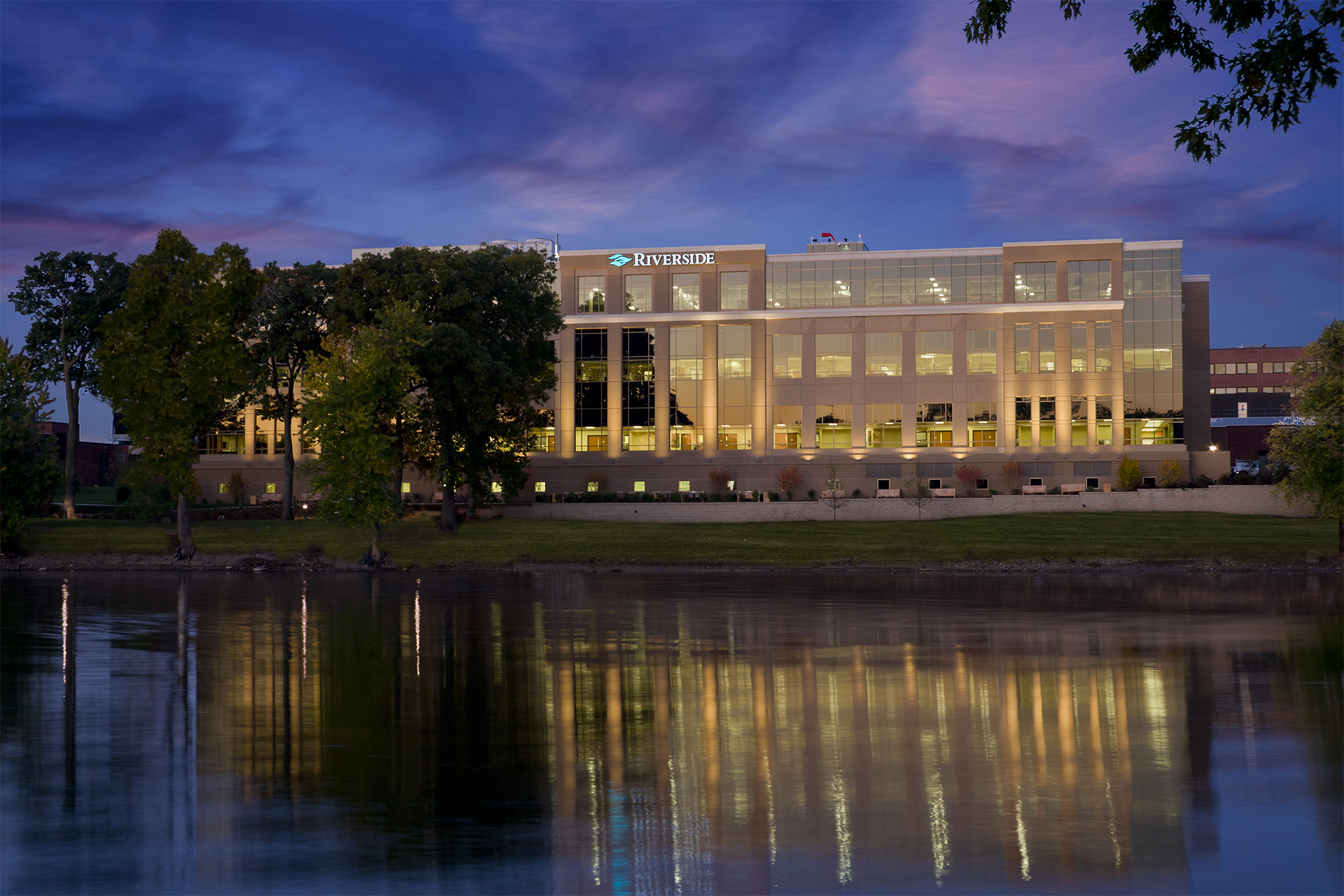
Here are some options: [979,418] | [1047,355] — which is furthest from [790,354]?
[1047,355]

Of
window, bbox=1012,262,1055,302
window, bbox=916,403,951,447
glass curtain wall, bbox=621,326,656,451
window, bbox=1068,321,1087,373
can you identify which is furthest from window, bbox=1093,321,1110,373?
glass curtain wall, bbox=621,326,656,451

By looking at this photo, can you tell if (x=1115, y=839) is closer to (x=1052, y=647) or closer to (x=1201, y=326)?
(x=1052, y=647)

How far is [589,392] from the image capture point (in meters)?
96.6

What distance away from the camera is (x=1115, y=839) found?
9.44 m

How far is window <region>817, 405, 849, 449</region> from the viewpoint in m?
94.5

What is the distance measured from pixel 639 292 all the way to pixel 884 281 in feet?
71.9

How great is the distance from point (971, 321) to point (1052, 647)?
7630 centimetres

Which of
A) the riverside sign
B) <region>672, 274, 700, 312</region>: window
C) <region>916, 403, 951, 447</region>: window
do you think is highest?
the riverside sign

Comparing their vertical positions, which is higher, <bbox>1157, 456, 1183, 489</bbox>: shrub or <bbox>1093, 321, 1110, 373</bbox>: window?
<bbox>1093, 321, 1110, 373</bbox>: window

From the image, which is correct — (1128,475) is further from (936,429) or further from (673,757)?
(673,757)

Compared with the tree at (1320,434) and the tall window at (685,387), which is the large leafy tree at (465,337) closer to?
the tall window at (685,387)

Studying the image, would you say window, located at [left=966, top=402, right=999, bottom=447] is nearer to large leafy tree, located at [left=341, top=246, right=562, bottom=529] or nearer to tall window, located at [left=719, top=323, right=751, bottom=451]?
tall window, located at [left=719, top=323, right=751, bottom=451]

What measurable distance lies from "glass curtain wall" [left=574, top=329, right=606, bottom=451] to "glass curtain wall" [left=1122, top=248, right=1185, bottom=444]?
46072mm

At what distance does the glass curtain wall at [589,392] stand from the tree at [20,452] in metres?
46.7
